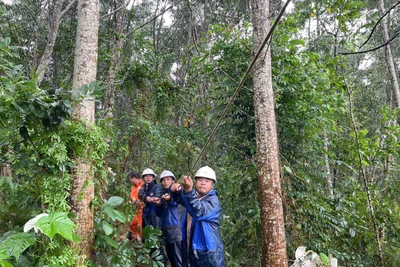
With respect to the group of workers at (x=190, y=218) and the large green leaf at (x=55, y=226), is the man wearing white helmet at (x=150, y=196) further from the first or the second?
the large green leaf at (x=55, y=226)

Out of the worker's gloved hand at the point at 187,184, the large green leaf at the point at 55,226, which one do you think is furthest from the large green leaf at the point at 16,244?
the worker's gloved hand at the point at 187,184

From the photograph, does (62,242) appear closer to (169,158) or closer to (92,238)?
(92,238)

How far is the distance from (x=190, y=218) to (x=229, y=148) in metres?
1.42

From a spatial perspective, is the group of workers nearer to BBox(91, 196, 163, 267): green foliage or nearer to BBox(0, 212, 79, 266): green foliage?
BBox(91, 196, 163, 267): green foliage

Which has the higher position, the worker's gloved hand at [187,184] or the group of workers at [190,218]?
the worker's gloved hand at [187,184]

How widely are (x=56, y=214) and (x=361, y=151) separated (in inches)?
148

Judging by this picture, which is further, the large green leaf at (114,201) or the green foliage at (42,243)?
the large green leaf at (114,201)

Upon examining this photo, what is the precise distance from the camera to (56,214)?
1253mm

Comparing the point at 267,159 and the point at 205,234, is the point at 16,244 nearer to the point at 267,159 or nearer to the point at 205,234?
the point at 205,234

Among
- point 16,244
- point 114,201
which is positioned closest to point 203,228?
point 114,201

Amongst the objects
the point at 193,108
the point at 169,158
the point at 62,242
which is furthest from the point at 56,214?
the point at 193,108

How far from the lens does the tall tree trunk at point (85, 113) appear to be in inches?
80.4

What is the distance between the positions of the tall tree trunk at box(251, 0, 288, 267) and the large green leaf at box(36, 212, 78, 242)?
203cm

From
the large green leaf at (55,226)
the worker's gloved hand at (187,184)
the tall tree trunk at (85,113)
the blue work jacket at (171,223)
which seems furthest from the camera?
the blue work jacket at (171,223)
